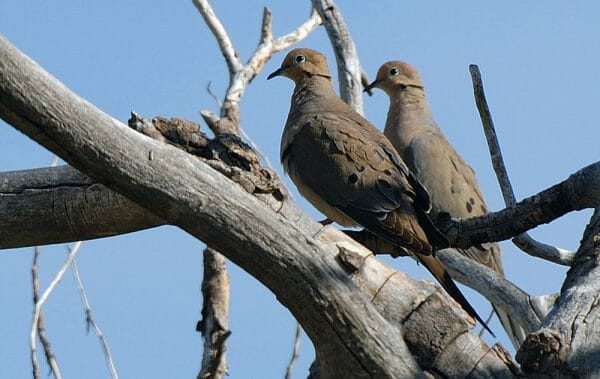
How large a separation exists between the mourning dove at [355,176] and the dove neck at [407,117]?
103 centimetres

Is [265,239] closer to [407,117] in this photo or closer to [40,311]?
[40,311]

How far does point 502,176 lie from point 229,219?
214 centimetres

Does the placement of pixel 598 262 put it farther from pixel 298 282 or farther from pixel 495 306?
pixel 495 306

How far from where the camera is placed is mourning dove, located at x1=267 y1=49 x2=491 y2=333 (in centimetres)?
466

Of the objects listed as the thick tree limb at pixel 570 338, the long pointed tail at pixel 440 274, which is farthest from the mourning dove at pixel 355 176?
the thick tree limb at pixel 570 338

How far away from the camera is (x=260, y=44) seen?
6.56 metres

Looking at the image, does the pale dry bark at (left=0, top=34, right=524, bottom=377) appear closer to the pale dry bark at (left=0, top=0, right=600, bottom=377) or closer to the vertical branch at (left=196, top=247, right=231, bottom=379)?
the pale dry bark at (left=0, top=0, right=600, bottom=377)

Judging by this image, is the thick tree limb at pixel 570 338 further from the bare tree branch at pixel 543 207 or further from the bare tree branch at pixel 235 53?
the bare tree branch at pixel 235 53

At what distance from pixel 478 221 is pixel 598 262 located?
0.81 meters

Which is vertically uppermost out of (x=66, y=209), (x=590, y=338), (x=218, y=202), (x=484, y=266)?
(x=484, y=266)

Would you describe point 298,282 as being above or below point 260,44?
below

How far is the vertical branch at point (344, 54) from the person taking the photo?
6.68 metres

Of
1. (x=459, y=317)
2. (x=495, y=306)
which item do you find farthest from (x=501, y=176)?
(x=459, y=317)

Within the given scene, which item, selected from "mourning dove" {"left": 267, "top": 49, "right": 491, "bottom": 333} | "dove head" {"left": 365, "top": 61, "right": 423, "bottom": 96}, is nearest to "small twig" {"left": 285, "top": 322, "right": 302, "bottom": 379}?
"mourning dove" {"left": 267, "top": 49, "right": 491, "bottom": 333}
